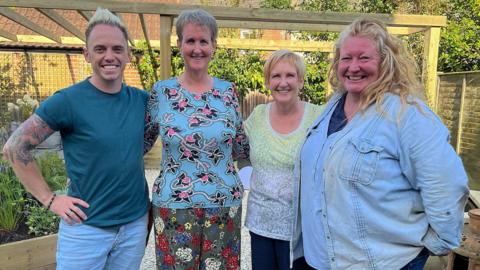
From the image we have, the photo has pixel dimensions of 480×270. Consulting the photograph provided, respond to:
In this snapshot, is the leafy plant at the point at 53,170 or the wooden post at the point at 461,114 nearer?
the leafy plant at the point at 53,170

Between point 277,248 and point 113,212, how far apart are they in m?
0.85

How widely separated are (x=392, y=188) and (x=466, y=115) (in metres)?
5.83

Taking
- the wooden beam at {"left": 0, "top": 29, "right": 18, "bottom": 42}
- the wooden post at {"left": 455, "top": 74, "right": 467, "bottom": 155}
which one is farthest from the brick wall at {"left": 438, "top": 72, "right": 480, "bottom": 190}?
the wooden beam at {"left": 0, "top": 29, "right": 18, "bottom": 42}

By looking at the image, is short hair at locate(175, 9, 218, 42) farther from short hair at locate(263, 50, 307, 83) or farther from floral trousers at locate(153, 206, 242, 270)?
floral trousers at locate(153, 206, 242, 270)

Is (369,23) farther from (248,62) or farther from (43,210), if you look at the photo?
(248,62)

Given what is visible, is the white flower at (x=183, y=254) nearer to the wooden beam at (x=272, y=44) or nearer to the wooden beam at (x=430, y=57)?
the wooden beam at (x=430, y=57)

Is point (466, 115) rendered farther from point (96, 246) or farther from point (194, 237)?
point (96, 246)

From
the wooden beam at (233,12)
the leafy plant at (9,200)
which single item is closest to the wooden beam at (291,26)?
the wooden beam at (233,12)

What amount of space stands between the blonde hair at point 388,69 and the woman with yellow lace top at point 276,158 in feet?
2.08

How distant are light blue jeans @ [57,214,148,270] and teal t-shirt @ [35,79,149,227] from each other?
0.05 meters

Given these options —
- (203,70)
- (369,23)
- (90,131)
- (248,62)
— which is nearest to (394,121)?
(369,23)

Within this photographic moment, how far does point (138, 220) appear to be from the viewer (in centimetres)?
196

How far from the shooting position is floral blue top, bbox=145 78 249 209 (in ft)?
6.25

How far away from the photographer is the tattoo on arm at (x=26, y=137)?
174cm
